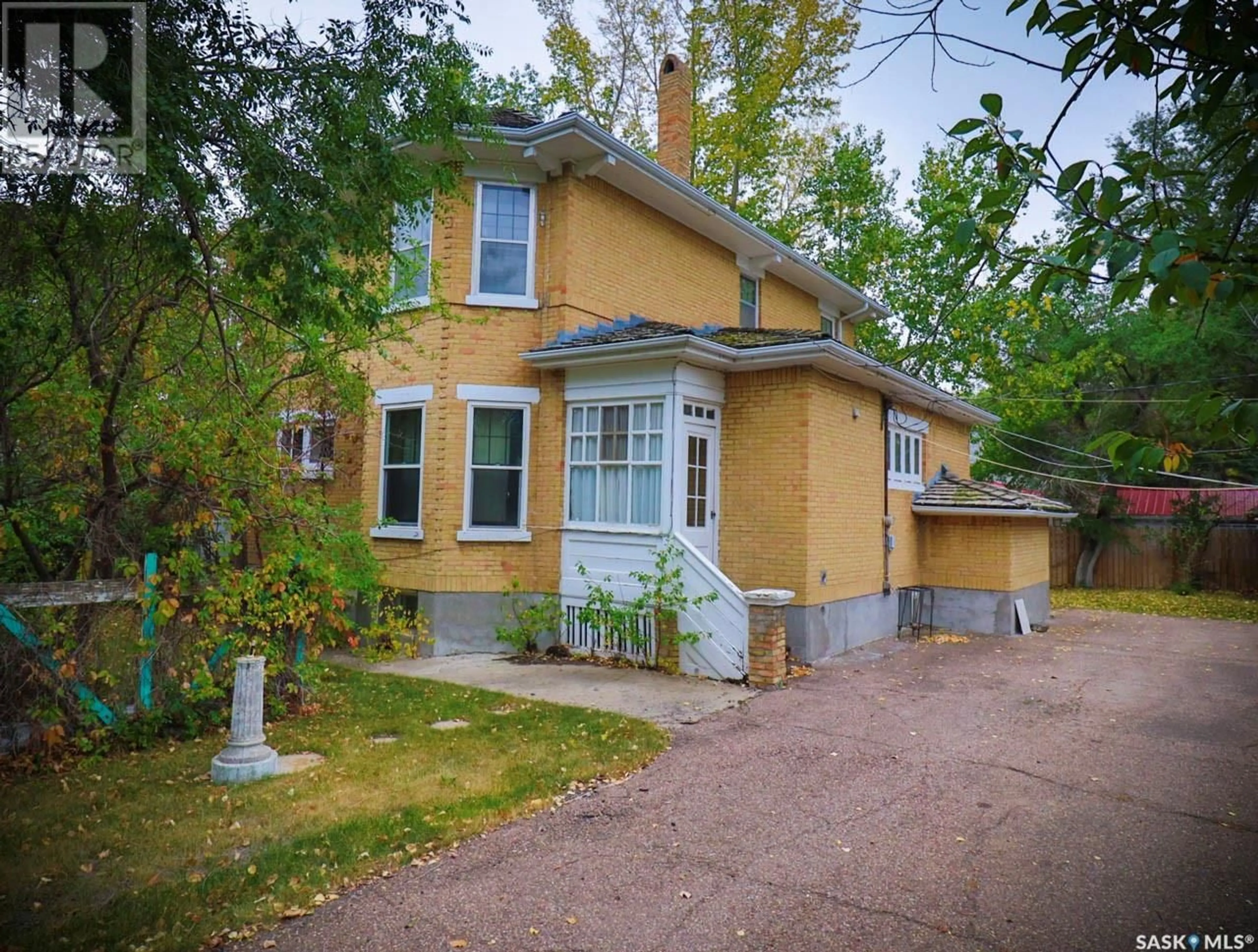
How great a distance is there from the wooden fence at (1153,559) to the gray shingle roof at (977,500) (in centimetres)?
816

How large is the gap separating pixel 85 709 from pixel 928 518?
12.5m

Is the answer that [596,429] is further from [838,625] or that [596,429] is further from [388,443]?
[838,625]

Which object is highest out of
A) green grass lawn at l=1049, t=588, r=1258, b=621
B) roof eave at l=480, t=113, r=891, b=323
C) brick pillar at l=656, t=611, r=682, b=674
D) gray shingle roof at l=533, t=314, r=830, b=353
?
roof eave at l=480, t=113, r=891, b=323

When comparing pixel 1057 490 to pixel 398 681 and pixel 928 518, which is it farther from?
pixel 398 681

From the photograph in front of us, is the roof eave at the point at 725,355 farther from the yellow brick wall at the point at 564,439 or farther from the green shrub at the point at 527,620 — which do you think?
the green shrub at the point at 527,620

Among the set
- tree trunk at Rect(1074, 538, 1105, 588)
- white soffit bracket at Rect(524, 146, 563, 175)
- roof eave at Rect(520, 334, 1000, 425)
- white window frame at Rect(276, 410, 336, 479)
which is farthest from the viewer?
tree trunk at Rect(1074, 538, 1105, 588)

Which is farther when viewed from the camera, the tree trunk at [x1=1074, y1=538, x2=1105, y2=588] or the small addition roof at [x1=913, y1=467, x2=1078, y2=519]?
the tree trunk at [x1=1074, y1=538, x2=1105, y2=588]

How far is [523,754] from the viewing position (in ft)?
20.5

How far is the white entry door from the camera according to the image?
33.8 feet

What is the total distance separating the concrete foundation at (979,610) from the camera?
43.3 feet

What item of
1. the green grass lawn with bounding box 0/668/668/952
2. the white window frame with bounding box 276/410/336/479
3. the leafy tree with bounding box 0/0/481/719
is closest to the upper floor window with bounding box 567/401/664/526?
the white window frame with bounding box 276/410/336/479

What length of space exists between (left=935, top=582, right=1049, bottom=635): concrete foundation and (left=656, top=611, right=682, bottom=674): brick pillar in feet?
21.2

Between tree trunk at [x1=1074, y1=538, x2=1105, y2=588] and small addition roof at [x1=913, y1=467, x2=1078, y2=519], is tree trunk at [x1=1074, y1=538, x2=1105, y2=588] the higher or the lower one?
the lower one

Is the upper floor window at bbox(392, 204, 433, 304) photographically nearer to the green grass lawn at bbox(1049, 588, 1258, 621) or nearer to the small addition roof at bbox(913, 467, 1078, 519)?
the small addition roof at bbox(913, 467, 1078, 519)
